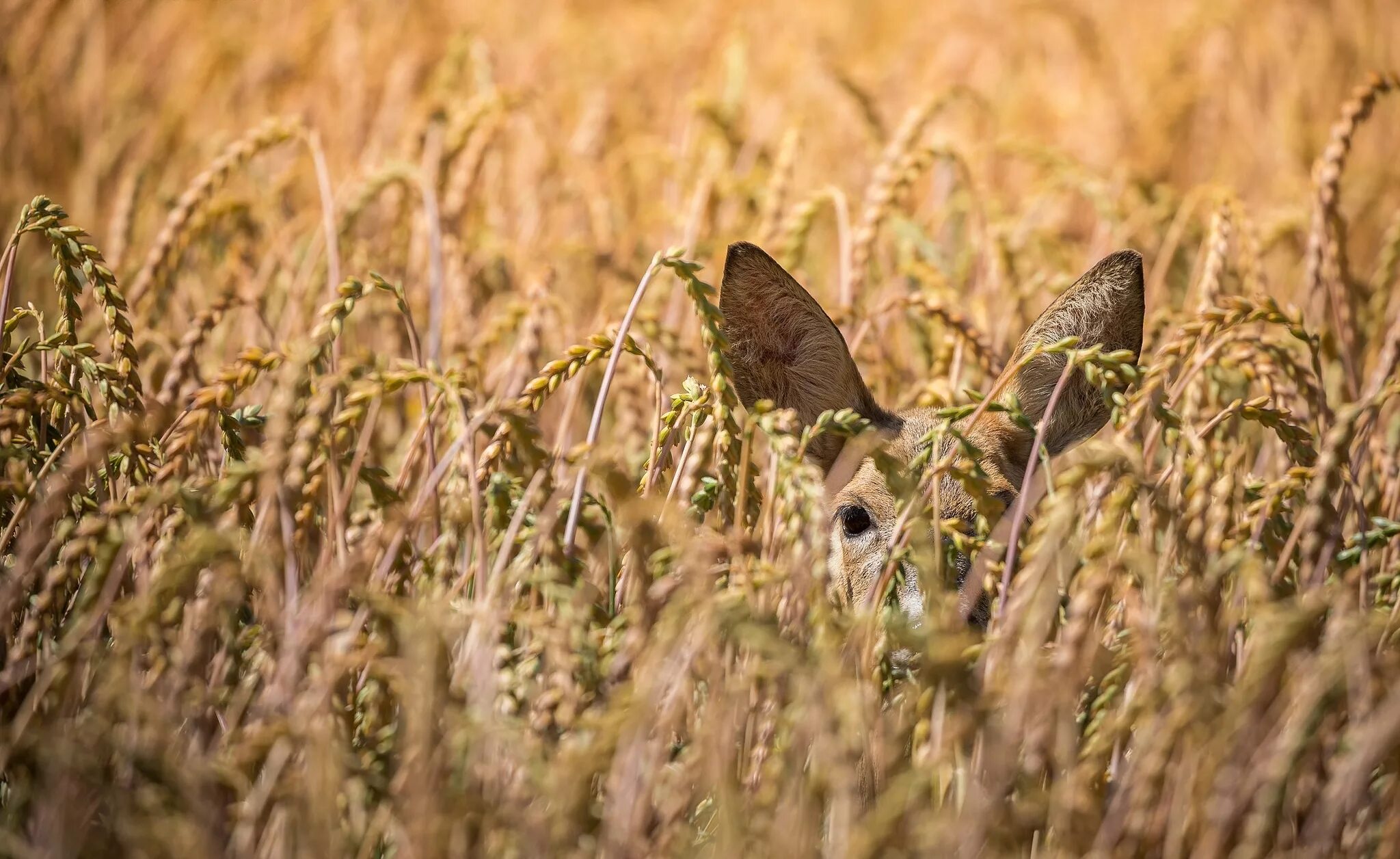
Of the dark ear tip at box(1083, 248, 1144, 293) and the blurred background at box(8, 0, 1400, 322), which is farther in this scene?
the blurred background at box(8, 0, 1400, 322)

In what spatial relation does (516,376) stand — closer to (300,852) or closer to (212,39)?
(300,852)

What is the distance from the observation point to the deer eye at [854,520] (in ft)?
9.87

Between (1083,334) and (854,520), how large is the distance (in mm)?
789

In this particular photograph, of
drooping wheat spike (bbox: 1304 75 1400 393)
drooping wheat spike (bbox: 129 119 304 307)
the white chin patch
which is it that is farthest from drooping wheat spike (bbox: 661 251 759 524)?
drooping wheat spike (bbox: 1304 75 1400 393)

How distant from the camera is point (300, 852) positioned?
1.61 m

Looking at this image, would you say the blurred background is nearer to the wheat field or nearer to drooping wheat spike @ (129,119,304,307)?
the wheat field

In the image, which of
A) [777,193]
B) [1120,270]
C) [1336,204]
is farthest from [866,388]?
[1336,204]

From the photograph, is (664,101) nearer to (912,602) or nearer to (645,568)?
(912,602)

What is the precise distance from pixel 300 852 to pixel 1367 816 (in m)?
1.64

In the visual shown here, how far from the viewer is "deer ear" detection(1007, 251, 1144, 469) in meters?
3.03

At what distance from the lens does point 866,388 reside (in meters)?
3.28

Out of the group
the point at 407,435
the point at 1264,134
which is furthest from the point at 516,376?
the point at 1264,134

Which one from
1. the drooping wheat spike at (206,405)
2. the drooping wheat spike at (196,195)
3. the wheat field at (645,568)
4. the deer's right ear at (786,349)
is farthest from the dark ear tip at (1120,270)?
the drooping wheat spike at (196,195)

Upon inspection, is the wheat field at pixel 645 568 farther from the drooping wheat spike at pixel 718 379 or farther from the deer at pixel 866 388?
the deer at pixel 866 388
